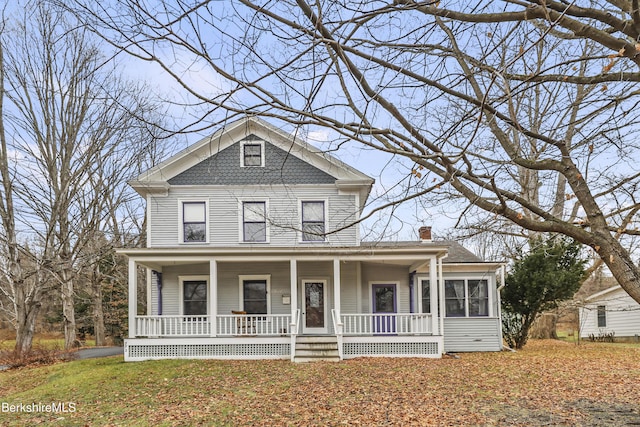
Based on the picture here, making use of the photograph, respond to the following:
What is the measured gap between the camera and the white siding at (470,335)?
1852 centimetres

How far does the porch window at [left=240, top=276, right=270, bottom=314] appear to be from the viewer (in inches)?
711

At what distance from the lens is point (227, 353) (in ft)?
52.7

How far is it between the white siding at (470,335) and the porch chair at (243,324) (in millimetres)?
6756

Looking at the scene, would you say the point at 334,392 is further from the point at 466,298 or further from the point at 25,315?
the point at 25,315

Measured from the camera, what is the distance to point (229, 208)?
18062mm

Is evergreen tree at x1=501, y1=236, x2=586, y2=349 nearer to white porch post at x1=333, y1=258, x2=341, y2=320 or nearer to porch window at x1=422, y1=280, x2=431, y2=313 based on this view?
porch window at x1=422, y1=280, x2=431, y2=313

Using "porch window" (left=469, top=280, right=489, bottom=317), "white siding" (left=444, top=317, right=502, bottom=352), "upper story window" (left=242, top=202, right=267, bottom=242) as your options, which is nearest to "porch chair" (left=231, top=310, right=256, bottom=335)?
"upper story window" (left=242, top=202, right=267, bottom=242)

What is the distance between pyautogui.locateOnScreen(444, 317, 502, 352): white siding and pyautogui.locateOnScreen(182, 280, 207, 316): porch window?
8.37 m

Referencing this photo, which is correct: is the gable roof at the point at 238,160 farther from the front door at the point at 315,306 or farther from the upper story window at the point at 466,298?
the upper story window at the point at 466,298

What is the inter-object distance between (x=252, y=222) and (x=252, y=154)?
93.0 inches

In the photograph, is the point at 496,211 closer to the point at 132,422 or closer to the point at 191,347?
the point at 132,422

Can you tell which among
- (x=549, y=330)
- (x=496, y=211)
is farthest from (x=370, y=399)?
(x=549, y=330)

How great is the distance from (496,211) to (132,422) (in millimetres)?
6801

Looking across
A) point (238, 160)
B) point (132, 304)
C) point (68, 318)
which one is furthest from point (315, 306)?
point (68, 318)
